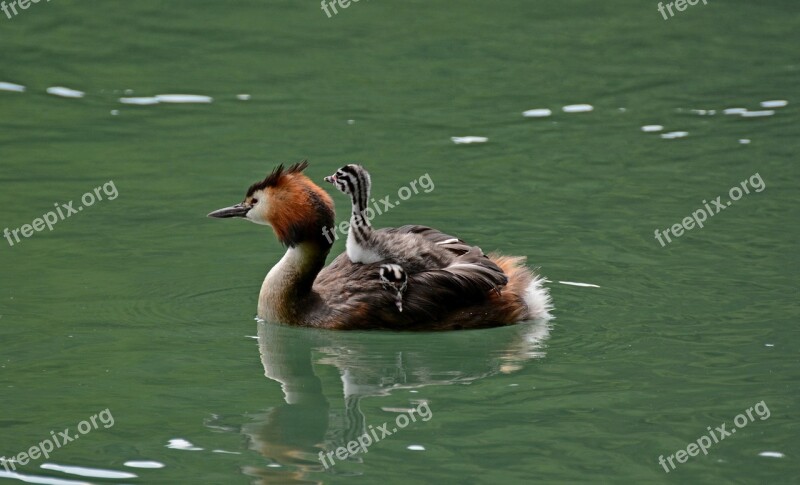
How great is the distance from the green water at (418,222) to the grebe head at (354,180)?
968mm

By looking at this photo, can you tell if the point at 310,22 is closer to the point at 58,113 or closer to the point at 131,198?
the point at 58,113

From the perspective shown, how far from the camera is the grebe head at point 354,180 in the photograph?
939 centimetres

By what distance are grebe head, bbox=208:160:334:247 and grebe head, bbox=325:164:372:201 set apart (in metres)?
0.15

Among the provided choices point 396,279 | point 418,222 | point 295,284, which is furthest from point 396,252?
point 418,222

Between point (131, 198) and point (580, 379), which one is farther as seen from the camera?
point (131, 198)

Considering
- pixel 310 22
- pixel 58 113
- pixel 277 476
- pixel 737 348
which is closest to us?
pixel 277 476

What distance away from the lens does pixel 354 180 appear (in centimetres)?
940

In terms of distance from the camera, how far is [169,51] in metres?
16.3

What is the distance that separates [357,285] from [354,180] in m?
0.69

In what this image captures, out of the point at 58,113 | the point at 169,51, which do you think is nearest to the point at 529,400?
the point at 58,113

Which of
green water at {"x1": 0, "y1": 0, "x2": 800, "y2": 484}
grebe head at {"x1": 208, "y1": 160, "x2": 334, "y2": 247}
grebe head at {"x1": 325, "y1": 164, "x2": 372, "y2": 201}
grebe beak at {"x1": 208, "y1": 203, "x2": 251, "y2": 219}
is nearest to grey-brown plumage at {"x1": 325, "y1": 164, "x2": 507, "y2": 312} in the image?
grebe head at {"x1": 325, "y1": 164, "x2": 372, "y2": 201}

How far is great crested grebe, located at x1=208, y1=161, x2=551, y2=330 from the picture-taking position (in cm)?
941

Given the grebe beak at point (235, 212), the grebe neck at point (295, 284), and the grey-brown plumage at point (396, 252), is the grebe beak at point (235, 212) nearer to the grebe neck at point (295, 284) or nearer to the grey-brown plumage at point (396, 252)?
the grebe neck at point (295, 284)

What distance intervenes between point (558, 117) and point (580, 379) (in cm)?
645
